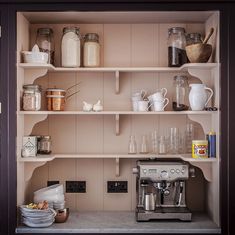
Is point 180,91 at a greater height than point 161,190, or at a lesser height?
greater

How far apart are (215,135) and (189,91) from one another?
18.5 inches

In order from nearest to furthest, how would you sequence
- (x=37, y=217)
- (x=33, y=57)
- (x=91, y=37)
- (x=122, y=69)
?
(x=37, y=217)
(x=33, y=57)
(x=122, y=69)
(x=91, y=37)

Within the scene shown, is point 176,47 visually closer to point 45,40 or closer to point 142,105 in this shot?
point 142,105

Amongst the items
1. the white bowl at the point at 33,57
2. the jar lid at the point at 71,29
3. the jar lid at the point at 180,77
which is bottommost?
the jar lid at the point at 180,77

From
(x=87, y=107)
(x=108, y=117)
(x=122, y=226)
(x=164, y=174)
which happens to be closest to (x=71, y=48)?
(x=87, y=107)

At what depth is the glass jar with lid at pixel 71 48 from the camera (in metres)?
3.00

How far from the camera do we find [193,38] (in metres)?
3.03

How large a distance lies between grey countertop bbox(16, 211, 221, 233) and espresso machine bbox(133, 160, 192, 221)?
6cm

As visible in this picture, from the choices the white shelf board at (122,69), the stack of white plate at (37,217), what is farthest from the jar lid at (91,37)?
the stack of white plate at (37,217)

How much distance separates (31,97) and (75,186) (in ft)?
2.63

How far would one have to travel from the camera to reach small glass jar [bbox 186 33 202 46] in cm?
302

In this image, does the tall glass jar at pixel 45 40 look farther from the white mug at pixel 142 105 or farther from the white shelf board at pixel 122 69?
the white mug at pixel 142 105

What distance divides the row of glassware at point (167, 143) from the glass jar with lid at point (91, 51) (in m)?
0.63
